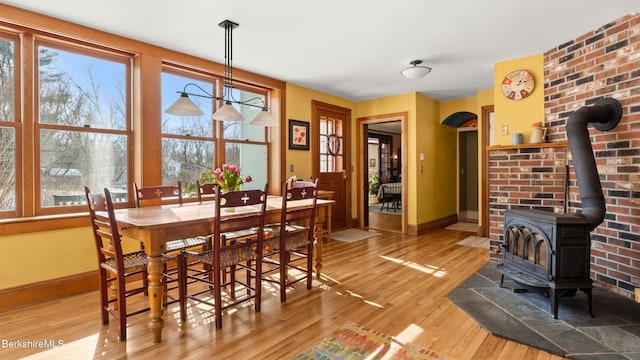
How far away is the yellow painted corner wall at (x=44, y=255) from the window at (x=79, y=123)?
0.99ft

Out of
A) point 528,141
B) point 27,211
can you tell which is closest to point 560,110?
point 528,141

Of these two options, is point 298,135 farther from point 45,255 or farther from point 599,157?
point 599,157

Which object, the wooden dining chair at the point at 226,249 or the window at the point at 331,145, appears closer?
the wooden dining chair at the point at 226,249

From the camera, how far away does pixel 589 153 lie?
270cm

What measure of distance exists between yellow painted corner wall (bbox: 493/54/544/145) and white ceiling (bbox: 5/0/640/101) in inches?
4.9

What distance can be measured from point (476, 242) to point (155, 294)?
4414 mm

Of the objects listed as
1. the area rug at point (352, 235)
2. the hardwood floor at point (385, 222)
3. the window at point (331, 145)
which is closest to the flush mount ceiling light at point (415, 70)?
the window at point (331, 145)

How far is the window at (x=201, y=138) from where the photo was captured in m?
3.81

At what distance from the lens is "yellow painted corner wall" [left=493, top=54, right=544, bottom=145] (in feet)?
12.4

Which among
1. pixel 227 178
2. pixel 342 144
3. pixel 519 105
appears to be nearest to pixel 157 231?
pixel 227 178

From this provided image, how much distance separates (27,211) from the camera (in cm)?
286

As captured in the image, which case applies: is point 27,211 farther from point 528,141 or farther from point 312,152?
point 528,141

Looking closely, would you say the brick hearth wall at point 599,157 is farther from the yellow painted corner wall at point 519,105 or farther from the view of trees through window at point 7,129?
the view of trees through window at point 7,129

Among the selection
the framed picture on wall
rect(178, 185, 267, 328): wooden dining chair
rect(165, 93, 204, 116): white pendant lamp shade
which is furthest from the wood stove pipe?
the framed picture on wall
